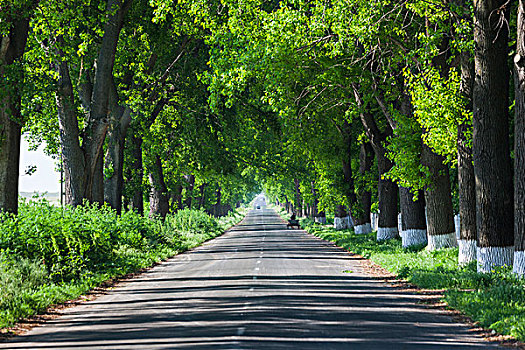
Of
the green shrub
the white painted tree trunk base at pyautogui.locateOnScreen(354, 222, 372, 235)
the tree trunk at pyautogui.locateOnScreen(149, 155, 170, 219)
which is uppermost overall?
the tree trunk at pyautogui.locateOnScreen(149, 155, 170, 219)

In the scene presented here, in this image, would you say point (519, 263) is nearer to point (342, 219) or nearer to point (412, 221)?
point (412, 221)

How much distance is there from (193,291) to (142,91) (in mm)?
16098

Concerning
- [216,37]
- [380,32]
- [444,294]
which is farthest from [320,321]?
[216,37]

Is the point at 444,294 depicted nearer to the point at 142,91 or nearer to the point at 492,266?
the point at 492,266

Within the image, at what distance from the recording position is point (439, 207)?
2512 centimetres

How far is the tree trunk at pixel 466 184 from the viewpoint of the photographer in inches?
800

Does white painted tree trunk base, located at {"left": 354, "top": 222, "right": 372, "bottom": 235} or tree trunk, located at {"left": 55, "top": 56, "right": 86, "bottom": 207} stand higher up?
tree trunk, located at {"left": 55, "top": 56, "right": 86, "bottom": 207}

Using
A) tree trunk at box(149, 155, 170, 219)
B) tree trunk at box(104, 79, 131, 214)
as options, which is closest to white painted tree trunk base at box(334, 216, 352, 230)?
tree trunk at box(149, 155, 170, 219)

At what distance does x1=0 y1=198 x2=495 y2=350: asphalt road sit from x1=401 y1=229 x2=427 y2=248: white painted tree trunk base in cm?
833

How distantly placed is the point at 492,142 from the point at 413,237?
12032 mm

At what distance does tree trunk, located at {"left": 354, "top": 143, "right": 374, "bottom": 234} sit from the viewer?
42.5 m

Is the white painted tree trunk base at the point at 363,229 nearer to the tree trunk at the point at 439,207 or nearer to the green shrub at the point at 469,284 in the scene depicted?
the green shrub at the point at 469,284

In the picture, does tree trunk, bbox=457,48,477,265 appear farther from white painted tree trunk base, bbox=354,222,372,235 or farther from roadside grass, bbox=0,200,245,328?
white painted tree trunk base, bbox=354,222,372,235

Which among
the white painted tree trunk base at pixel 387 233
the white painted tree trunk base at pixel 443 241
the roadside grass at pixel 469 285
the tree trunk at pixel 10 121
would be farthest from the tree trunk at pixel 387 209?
the tree trunk at pixel 10 121
